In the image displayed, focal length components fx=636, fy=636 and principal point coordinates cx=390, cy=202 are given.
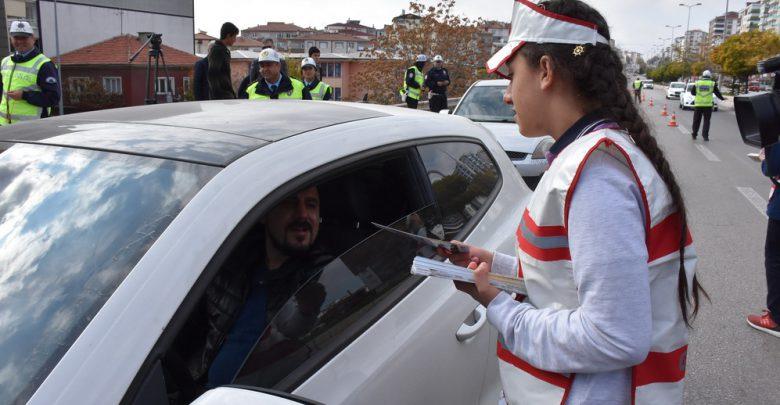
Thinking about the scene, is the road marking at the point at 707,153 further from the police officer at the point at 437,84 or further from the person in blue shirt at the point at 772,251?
the person in blue shirt at the point at 772,251

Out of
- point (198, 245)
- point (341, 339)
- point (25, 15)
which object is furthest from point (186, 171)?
point (25, 15)

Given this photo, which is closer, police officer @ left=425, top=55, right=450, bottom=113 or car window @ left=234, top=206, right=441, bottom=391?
car window @ left=234, top=206, right=441, bottom=391

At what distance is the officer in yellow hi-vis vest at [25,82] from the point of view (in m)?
6.62

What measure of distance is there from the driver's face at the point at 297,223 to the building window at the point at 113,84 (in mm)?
52105

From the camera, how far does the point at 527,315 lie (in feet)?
4.60

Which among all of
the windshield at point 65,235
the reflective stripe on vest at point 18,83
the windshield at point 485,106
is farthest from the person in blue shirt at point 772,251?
the reflective stripe on vest at point 18,83

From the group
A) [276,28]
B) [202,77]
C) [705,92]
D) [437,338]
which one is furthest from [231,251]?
[276,28]

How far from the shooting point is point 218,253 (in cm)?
139

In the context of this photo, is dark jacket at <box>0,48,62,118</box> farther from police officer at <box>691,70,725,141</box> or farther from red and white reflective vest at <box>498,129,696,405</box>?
police officer at <box>691,70,725,141</box>

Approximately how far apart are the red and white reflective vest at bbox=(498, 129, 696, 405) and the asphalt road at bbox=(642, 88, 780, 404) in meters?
0.24

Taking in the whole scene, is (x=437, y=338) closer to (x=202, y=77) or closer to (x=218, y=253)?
(x=218, y=253)

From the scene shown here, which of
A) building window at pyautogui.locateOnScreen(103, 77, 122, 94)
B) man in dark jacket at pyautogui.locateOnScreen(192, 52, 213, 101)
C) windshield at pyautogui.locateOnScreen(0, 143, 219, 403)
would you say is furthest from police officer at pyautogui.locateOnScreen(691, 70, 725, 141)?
building window at pyautogui.locateOnScreen(103, 77, 122, 94)

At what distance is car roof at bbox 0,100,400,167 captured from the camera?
1.69m

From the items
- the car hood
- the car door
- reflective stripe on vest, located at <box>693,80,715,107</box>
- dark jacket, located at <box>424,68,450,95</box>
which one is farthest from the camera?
reflective stripe on vest, located at <box>693,80,715,107</box>
